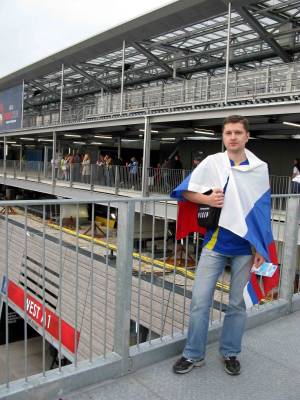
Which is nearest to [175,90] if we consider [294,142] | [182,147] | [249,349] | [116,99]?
[116,99]

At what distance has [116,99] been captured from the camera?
22484 millimetres

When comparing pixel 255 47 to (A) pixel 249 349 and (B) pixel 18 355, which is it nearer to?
(B) pixel 18 355

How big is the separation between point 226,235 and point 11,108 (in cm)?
3152

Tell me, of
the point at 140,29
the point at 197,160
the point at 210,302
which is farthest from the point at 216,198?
the point at 140,29

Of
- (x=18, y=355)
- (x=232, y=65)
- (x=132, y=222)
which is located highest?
(x=232, y=65)

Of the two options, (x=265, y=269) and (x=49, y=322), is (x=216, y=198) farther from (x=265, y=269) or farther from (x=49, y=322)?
(x=49, y=322)

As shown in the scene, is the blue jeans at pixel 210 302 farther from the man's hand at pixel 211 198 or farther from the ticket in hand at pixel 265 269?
the man's hand at pixel 211 198

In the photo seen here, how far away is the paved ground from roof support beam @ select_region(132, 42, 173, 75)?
21732 mm

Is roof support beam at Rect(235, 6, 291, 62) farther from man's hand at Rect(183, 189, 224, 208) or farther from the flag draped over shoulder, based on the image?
man's hand at Rect(183, 189, 224, 208)

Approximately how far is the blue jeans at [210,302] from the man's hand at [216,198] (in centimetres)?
35

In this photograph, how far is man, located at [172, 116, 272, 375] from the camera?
2.79 meters

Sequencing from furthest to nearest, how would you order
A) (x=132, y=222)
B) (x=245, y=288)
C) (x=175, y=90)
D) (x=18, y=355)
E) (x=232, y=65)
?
(x=232, y=65) → (x=175, y=90) → (x=18, y=355) → (x=245, y=288) → (x=132, y=222)

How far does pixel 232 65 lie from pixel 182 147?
292 inches

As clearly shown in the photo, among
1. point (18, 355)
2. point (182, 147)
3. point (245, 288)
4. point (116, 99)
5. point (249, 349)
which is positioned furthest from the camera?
point (182, 147)
